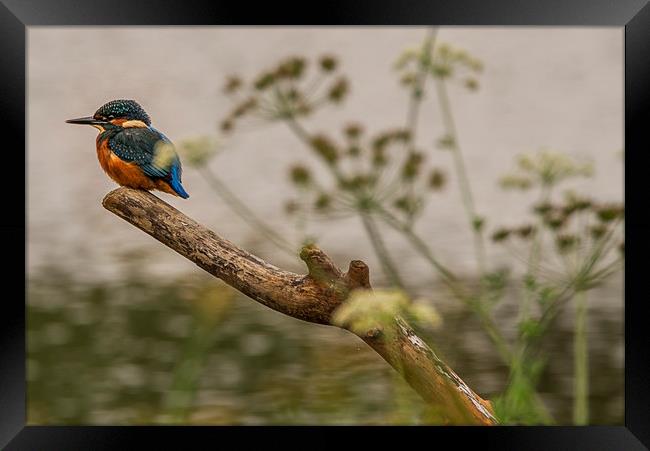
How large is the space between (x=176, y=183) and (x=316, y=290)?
0.47m

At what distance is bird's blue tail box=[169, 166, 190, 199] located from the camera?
2732 millimetres

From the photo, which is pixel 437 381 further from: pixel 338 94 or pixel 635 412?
pixel 338 94

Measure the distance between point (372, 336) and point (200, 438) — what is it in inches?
19.2

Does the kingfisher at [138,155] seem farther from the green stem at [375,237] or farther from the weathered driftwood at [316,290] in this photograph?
the green stem at [375,237]

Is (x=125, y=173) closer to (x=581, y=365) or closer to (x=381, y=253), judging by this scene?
(x=381, y=253)

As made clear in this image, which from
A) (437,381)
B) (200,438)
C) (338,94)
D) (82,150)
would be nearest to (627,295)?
(437,381)

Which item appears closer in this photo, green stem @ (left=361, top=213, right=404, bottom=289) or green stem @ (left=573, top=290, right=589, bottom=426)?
green stem @ (left=361, top=213, right=404, bottom=289)

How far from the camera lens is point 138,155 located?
2729 mm

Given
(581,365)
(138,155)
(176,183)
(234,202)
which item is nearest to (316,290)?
(234,202)

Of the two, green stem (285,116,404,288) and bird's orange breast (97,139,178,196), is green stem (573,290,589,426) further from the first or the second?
bird's orange breast (97,139,178,196)

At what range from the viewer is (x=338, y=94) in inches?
106

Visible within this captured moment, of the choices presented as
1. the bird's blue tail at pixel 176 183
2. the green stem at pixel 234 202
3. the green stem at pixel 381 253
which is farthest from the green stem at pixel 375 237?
the bird's blue tail at pixel 176 183

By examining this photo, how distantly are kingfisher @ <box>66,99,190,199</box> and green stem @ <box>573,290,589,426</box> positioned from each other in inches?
40.8

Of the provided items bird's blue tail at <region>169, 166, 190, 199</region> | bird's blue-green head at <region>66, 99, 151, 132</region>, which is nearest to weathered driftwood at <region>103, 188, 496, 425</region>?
bird's blue tail at <region>169, 166, 190, 199</region>
